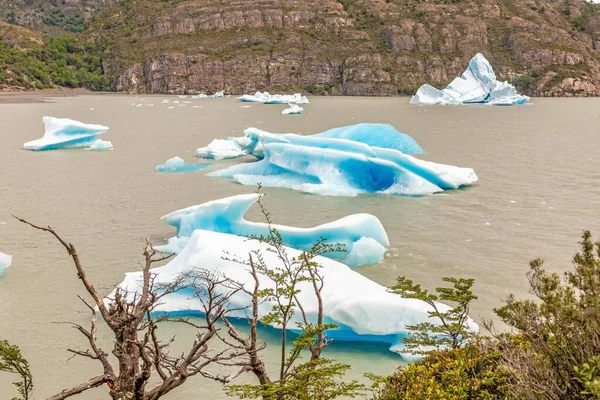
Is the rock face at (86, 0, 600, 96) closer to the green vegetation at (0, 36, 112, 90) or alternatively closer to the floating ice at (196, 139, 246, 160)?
the green vegetation at (0, 36, 112, 90)

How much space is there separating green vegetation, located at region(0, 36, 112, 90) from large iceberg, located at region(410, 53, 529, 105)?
140 feet

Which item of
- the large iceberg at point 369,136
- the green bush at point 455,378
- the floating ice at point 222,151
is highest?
the green bush at point 455,378

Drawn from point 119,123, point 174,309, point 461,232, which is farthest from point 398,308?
point 119,123

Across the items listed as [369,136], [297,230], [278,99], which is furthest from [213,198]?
[278,99]

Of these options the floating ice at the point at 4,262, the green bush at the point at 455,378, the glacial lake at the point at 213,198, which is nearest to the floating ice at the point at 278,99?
the glacial lake at the point at 213,198

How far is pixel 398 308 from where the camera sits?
5.39 meters

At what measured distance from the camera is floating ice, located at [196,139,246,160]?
59.0 ft

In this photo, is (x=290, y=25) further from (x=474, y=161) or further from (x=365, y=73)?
(x=474, y=161)

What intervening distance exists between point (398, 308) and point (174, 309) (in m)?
2.27

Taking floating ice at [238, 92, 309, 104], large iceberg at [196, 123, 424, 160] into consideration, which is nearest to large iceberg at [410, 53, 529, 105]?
floating ice at [238, 92, 309, 104]

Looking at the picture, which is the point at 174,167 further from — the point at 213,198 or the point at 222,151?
the point at 213,198

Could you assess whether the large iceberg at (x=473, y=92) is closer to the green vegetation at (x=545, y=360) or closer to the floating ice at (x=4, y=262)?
the floating ice at (x=4, y=262)

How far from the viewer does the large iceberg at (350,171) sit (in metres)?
12.4

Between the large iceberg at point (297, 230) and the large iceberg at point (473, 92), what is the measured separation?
41.3m
